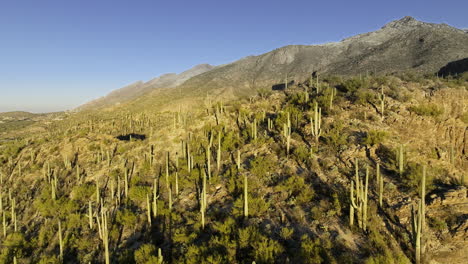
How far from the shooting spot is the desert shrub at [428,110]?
16102 millimetres

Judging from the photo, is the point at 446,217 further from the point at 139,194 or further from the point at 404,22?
the point at 404,22

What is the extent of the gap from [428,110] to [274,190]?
11712 mm

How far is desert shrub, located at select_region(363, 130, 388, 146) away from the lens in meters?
14.7

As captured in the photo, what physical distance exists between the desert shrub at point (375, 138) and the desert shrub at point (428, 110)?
3.58 m

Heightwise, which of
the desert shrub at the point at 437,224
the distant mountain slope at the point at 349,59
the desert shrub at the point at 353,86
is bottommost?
the desert shrub at the point at 437,224

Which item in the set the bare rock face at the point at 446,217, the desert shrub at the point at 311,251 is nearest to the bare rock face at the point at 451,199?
the bare rock face at the point at 446,217

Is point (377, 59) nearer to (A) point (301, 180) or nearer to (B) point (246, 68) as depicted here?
(B) point (246, 68)

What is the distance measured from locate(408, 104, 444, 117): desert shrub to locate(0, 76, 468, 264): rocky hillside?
0.22 feet

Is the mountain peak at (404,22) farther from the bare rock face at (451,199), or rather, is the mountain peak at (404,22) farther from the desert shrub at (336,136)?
the bare rock face at (451,199)

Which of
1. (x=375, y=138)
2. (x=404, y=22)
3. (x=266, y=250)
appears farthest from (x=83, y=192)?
(x=404, y=22)

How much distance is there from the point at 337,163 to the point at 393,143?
12.2ft

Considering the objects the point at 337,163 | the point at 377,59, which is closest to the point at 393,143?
the point at 337,163

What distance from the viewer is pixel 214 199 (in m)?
13.4

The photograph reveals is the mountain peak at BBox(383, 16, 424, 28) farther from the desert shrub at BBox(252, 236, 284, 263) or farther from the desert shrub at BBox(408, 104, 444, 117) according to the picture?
the desert shrub at BBox(252, 236, 284, 263)
